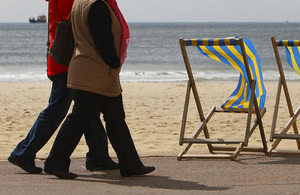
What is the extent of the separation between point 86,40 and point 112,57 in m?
0.24

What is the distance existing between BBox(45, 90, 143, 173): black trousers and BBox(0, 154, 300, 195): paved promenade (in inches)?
5.5

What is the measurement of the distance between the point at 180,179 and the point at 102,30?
4.14ft

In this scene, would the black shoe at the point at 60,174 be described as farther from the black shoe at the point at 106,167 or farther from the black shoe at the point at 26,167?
the black shoe at the point at 106,167

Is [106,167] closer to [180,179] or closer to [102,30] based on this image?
[180,179]

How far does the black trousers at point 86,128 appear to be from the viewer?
2.99 meters

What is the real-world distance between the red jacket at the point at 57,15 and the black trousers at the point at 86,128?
13.3 inches

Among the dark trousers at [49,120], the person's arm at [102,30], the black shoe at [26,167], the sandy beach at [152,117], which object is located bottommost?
the sandy beach at [152,117]

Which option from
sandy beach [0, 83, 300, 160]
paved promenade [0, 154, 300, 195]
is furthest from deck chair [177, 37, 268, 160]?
sandy beach [0, 83, 300, 160]

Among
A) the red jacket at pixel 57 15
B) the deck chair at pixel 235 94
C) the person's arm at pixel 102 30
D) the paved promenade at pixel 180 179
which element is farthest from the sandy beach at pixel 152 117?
the person's arm at pixel 102 30

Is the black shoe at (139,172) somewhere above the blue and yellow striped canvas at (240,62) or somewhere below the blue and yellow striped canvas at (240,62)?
below

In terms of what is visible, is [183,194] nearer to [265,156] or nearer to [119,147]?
[119,147]

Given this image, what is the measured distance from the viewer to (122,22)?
3010 millimetres

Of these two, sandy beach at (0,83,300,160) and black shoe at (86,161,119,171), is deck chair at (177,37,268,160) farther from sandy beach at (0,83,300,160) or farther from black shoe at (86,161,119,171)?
black shoe at (86,161,119,171)

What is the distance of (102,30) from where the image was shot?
2838 mm
